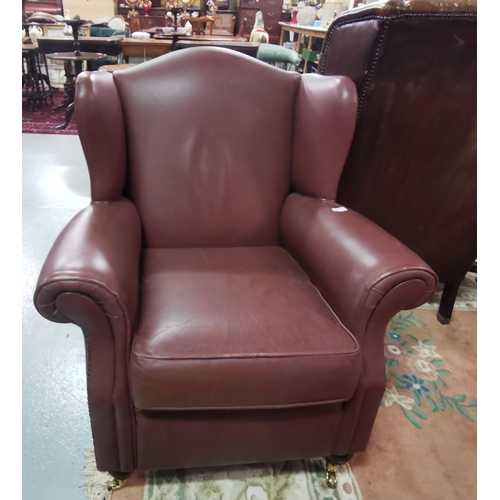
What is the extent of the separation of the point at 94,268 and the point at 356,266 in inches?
22.6

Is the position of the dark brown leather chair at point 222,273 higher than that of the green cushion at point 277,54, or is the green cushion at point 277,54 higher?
the green cushion at point 277,54

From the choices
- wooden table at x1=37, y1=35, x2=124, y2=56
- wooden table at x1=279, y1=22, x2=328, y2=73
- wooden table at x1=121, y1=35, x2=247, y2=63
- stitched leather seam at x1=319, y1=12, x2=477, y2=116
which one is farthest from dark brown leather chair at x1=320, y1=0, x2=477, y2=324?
wooden table at x1=37, y1=35, x2=124, y2=56

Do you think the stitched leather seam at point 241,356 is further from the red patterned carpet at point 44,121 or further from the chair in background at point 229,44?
the chair in background at point 229,44

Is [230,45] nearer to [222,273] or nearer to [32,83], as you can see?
[32,83]

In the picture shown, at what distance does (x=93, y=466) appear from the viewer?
40.1 inches

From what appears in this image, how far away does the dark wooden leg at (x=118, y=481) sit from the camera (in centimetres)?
95

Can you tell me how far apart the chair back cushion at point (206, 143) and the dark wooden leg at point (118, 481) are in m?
0.64

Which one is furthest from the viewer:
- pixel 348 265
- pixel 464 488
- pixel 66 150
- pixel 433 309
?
pixel 66 150

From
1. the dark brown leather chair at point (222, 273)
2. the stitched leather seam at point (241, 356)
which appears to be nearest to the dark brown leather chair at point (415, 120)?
the dark brown leather chair at point (222, 273)

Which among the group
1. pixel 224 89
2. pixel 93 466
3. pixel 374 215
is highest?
pixel 224 89

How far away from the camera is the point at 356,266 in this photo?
901 millimetres
